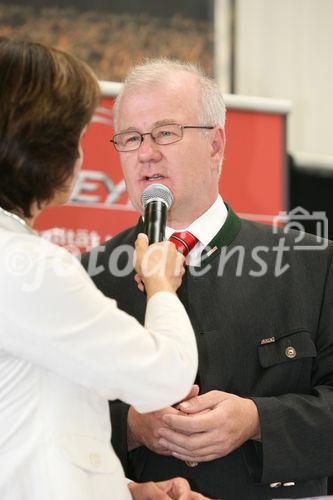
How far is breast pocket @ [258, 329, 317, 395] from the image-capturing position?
217 cm

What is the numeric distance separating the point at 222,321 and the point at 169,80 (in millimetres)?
711

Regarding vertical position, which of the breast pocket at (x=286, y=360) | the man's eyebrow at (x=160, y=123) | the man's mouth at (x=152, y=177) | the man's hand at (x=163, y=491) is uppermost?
the man's eyebrow at (x=160, y=123)

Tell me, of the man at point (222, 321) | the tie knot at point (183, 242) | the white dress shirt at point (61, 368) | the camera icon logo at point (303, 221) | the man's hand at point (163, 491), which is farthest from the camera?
the camera icon logo at point (303, 221)

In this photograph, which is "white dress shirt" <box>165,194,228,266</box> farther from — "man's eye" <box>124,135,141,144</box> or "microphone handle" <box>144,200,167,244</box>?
"microphone handle" <box>144,200,167,244</box>

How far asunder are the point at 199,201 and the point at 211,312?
331mm

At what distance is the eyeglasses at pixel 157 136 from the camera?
2.39 metres

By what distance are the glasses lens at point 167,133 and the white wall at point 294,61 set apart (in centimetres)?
212

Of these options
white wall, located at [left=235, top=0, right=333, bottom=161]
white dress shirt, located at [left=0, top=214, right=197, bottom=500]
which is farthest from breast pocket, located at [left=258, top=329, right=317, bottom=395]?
white wall, located at [left=235, top=0, right=333, bottom=161]

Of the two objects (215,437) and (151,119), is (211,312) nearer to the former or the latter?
(215,437)

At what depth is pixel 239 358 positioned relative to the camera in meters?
2.20

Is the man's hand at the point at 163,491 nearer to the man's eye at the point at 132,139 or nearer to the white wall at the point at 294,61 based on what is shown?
the man's eye at the point at 132,139

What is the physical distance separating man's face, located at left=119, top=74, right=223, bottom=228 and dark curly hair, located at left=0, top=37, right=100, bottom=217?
29.8 inches

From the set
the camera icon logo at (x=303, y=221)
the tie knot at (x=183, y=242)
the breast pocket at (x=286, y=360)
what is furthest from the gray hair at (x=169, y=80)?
the camera icon logo at (x=303, y=221)

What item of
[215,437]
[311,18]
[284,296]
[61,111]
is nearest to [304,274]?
[284,296]
